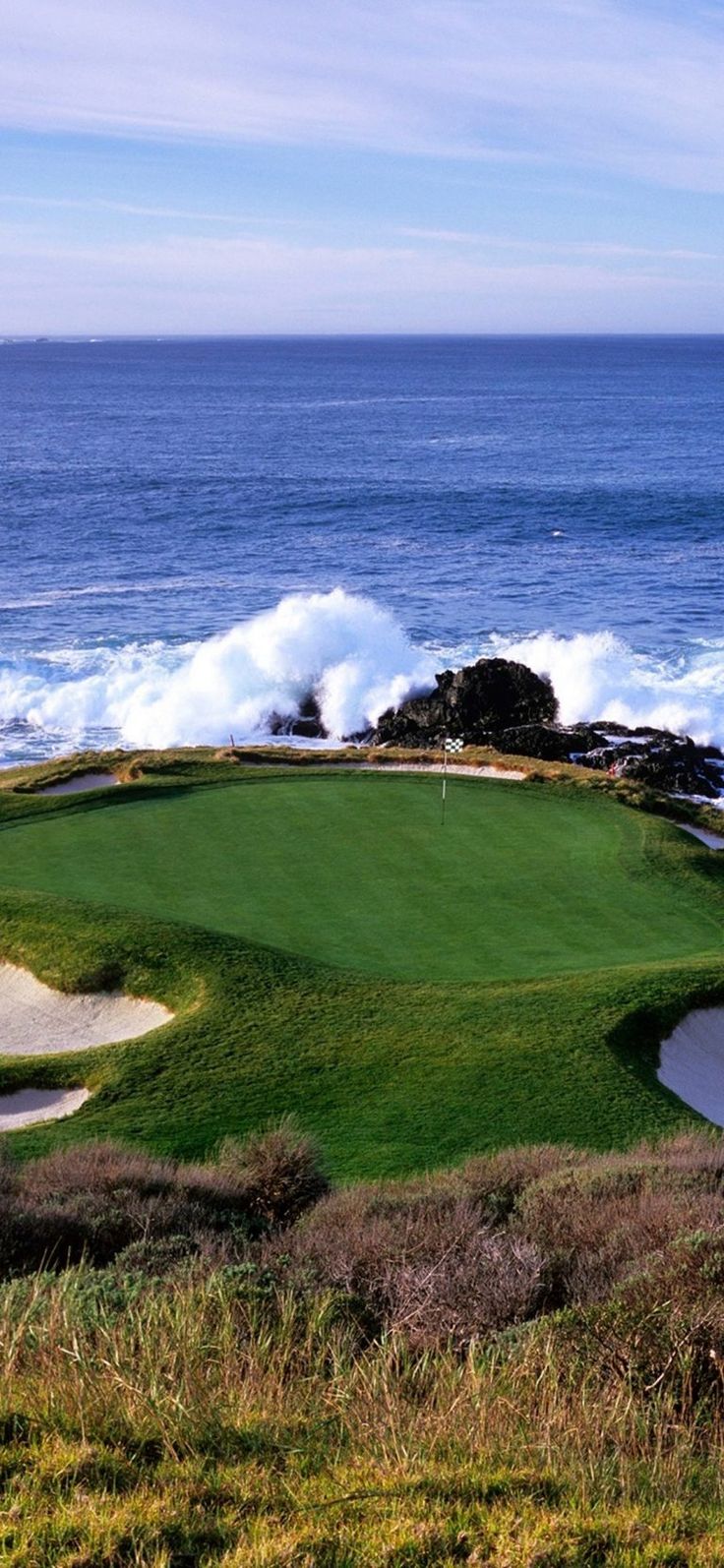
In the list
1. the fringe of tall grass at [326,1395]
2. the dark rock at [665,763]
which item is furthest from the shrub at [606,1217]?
the dark rock at [665,763]

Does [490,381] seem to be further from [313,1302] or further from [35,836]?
[313,1302]

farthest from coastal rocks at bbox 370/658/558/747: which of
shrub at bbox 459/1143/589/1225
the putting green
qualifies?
shrub at bbox 459/1143/589/1225

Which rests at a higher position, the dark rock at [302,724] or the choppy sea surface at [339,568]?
the choppy sea surface at [339,568]

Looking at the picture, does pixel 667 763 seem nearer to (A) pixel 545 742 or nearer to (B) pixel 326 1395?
(A) pixel 545 742

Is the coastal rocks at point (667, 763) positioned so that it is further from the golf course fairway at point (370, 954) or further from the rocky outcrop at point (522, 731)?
the golf course fairway at point (370, 954)

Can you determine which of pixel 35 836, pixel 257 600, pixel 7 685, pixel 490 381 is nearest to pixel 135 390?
pixel 490 381

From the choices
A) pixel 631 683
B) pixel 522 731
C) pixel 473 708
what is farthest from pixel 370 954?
pixel 631 683

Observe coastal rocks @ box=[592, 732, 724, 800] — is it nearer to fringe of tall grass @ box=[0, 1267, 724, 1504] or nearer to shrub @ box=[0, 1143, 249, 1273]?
shrub @ box=[0, 1143, 249, 1273]
